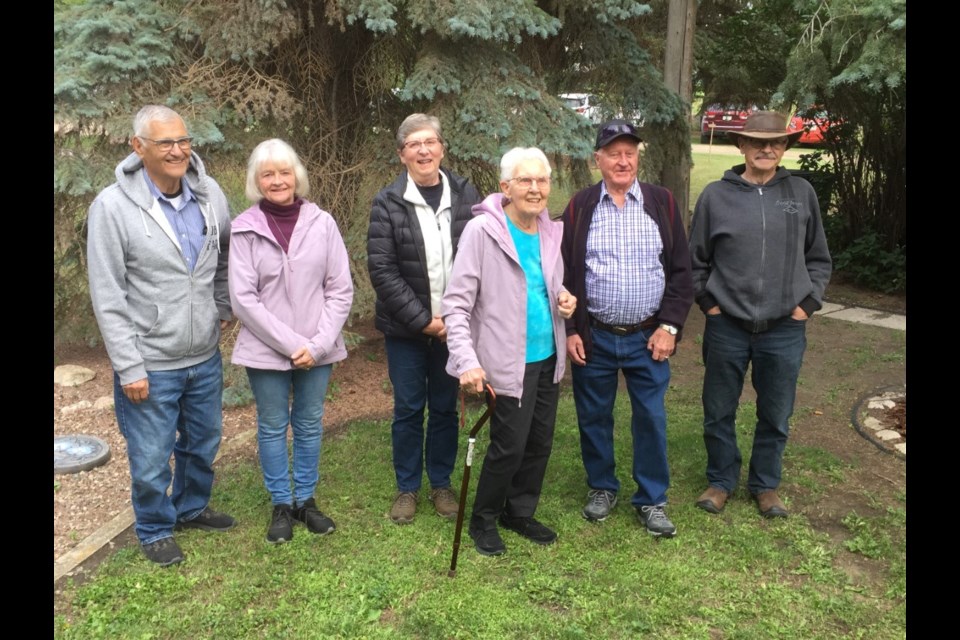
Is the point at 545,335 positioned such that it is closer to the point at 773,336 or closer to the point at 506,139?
the point at 773,336

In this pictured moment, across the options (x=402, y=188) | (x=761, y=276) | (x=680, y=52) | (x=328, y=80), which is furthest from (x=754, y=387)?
(x=680, y=52)

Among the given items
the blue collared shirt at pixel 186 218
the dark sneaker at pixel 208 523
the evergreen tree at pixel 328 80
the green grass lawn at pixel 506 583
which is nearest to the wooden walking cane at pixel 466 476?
the green grass lawn at pixel 506 583

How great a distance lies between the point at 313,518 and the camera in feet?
12.8

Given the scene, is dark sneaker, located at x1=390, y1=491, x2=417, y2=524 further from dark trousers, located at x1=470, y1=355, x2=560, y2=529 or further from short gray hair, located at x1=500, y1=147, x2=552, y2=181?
short gray hair, located at x1=500, y1=147, x2=552, y2=181

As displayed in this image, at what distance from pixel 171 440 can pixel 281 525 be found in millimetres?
662

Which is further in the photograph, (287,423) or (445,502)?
(445,502)

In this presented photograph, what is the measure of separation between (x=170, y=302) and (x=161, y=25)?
8.70 feet

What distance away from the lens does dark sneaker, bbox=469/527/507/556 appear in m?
3.69

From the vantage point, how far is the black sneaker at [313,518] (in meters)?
3.88

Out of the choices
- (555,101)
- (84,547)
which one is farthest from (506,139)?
(84,547)

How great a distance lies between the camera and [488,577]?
11.6ft

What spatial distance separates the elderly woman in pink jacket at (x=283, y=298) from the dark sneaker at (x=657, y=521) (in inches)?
61.3

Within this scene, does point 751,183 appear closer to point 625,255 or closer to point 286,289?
point 625,255

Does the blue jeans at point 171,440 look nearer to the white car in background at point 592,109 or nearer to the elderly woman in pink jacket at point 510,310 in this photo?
the elderly woman in pink jacket at point 510,310
